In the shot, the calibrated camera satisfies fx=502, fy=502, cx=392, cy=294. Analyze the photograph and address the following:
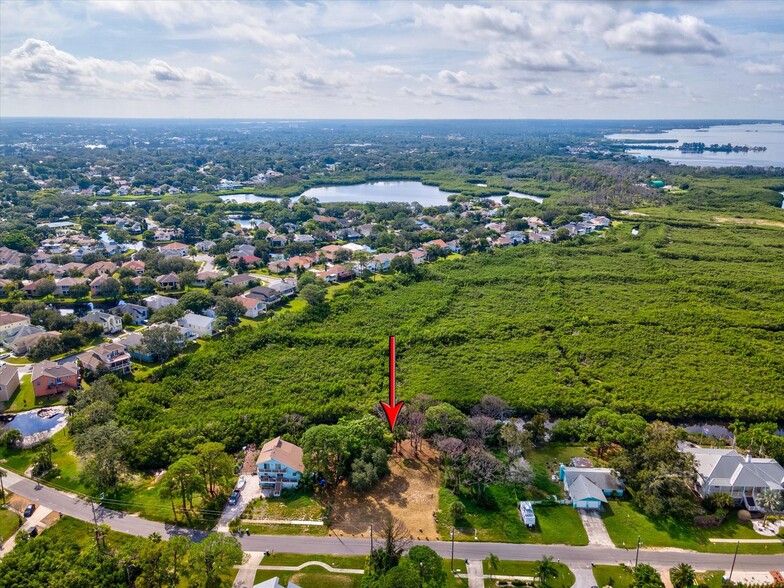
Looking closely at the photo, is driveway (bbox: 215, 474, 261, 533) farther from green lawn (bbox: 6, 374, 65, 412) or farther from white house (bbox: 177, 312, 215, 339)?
white house (bbox: 177, 312, 215, 339)

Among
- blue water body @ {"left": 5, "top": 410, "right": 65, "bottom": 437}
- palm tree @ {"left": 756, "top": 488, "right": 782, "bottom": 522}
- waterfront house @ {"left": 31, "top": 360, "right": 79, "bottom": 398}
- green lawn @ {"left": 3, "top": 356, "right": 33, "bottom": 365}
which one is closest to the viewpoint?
palm tree @ {"left": 756, "top": 488, "right": 782, "bottom": 522}

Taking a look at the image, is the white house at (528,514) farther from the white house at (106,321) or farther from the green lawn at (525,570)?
the white house at (106,321)

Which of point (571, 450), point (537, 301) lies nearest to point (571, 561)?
point (571, 450)

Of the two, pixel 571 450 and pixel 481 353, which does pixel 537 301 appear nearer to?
pixel 481 353

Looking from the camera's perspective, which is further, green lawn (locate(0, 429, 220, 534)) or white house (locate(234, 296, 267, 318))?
white house (locate(234, 296, 267, 318))

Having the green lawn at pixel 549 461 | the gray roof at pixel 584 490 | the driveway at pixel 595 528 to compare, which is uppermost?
the gray roof at pixel 584 490

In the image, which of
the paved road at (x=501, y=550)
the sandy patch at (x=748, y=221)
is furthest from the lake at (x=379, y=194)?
the paved road at (x=501, y=550)

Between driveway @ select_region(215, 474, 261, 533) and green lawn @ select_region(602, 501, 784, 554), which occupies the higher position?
green lawn @ select_region(602, 501, 784, 554)

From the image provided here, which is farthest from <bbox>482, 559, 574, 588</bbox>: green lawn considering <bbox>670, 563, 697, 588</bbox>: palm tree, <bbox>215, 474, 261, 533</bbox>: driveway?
<bbox>215, 474, 261, 533</bbox>: driveway
